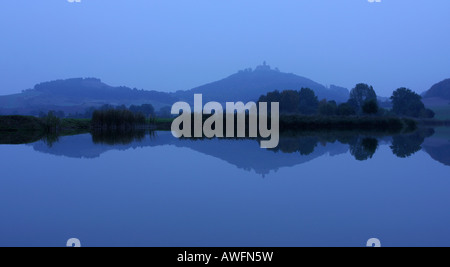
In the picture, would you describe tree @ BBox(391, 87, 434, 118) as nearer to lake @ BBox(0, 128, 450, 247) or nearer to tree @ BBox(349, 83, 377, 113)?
tree @ BBox(349, 83, 377, 113)

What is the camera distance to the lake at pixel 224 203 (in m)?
4.36

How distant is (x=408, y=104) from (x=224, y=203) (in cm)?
6668

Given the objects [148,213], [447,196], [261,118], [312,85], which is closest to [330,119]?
[261,118]

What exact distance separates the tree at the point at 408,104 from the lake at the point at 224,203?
5869cm

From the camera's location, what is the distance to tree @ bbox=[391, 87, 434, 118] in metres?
63.4

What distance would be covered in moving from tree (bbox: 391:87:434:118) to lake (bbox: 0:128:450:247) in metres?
58.7

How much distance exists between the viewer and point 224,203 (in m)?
5.82

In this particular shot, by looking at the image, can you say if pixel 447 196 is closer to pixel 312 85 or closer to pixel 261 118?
pixel 261 118

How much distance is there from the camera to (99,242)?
4145mm

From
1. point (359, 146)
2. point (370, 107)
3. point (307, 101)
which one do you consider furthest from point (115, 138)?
point (307, 101)

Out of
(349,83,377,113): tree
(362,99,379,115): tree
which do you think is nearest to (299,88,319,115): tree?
(349,83,377,113): tree

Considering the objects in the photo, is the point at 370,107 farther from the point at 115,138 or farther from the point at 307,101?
the point at 115,138

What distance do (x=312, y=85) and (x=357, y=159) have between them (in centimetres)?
13633

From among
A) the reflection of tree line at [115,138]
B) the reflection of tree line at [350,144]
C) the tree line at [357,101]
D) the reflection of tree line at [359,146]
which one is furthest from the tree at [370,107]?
the reflection of tree line at [115,138]
